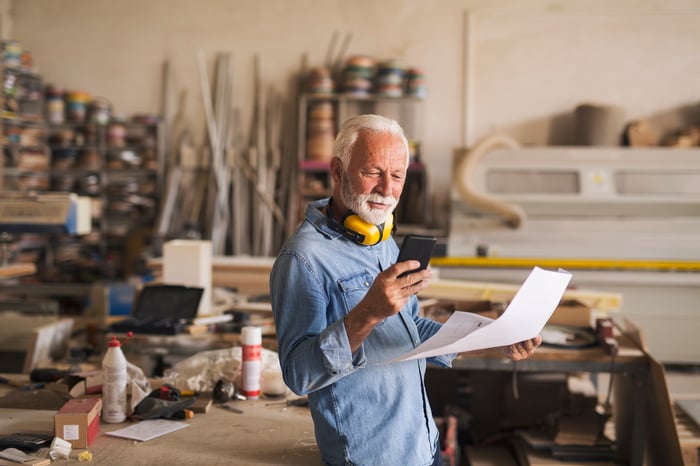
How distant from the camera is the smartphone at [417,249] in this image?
150 centimetres

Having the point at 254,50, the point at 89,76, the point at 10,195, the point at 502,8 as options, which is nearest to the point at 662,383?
the point at 10,195

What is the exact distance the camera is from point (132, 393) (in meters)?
2.31

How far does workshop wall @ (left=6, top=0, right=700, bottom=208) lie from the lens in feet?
22.4

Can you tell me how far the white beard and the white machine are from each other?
4154 millimetres

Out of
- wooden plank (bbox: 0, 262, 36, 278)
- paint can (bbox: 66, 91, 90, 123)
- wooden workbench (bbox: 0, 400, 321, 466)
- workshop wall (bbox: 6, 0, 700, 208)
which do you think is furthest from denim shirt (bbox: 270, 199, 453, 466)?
paint can (bbox: 66, 91, 90, 123)

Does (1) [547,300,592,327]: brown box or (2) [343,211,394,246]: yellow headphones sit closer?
(2) [343,211,394,246]: yellow headphones

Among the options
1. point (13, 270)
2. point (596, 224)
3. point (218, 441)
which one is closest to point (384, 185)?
point (218, 441)

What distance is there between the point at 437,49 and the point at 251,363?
17.0 feet

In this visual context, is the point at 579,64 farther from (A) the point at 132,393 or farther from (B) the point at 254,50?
(A) the point at 132,393

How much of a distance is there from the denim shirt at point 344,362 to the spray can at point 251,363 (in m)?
0.75

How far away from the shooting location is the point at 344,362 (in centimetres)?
148

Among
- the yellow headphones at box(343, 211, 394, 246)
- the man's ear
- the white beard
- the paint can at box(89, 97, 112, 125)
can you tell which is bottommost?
the yellow headphones at box(343, 211, 394, 246)

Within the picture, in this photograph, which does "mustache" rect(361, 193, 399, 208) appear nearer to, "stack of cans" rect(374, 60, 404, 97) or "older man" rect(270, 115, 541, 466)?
"older man" rect(270, 115, 541, 466)

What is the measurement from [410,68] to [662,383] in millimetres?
4623
